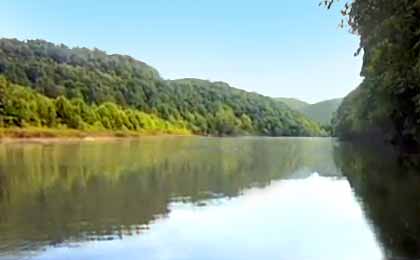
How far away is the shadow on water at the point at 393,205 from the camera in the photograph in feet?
31.1

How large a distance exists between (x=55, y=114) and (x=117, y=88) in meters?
60.5

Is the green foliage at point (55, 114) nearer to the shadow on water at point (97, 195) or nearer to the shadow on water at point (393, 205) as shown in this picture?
the shadow on water at point (97, 195)

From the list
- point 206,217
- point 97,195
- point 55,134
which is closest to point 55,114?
point 55,134

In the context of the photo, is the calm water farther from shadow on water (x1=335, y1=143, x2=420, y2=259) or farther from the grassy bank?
the grassy bank

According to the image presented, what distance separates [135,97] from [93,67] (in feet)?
67.6

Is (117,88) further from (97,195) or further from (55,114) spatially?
(97,195)

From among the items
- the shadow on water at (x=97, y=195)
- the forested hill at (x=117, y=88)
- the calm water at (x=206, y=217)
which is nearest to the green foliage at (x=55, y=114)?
the forested hill at (x=117, y=88)

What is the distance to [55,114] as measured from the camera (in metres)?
88.9

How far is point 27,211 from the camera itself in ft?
43.3

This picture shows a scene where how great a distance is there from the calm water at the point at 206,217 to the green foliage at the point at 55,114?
6131 cm

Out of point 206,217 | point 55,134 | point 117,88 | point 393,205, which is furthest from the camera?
point 117,88

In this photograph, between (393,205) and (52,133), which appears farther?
(52,133)

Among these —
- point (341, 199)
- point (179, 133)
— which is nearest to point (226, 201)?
point (341, 199)

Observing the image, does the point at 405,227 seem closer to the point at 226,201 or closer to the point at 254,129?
the point at 226,201
